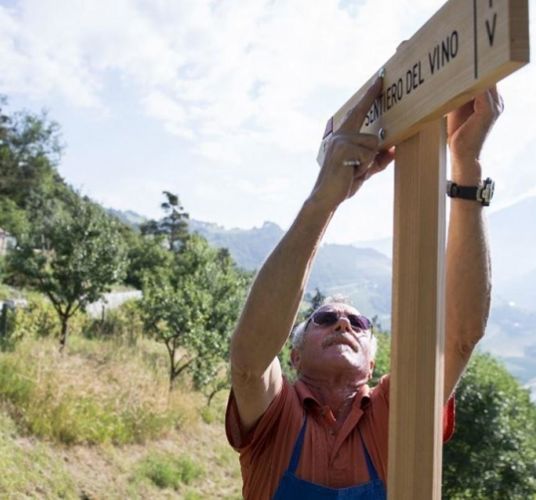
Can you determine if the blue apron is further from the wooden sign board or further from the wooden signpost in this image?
the wooden sign board

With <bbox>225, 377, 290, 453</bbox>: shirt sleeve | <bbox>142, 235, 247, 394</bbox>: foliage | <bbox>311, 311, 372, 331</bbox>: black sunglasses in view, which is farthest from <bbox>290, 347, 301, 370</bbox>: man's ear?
<bbox>142, 235, 247, 394</bbox>: foliage

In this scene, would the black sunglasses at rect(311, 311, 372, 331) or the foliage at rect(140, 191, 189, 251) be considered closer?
the black sunglasses at rect(311, 311, 372, 331)

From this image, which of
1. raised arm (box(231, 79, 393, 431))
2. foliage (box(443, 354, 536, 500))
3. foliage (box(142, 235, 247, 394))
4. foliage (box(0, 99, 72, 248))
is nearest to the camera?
raised arm (box(231, 79, 393, 431))

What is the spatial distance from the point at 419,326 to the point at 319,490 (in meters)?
0.54

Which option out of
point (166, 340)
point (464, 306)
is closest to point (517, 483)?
point (464, 306)

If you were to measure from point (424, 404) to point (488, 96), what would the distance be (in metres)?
0.63

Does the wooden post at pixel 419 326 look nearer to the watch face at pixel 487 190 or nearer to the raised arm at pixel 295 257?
the raised arm at pixel 295 257

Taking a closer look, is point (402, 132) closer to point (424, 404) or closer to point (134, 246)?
point (424, 404)

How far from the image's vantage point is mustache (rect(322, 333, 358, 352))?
162 centimetres

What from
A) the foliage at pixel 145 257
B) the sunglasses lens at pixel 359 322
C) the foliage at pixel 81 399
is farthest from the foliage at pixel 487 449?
the foliage at pixel 145 257

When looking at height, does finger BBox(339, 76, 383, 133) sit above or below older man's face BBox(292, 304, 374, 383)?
above

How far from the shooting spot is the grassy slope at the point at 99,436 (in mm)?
6719

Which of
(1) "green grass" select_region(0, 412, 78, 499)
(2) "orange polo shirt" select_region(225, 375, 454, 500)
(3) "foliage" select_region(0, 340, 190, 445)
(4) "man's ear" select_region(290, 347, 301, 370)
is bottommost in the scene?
(1) "green grass" select_region(0, 412, 78, 499)

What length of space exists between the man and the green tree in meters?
10.8
